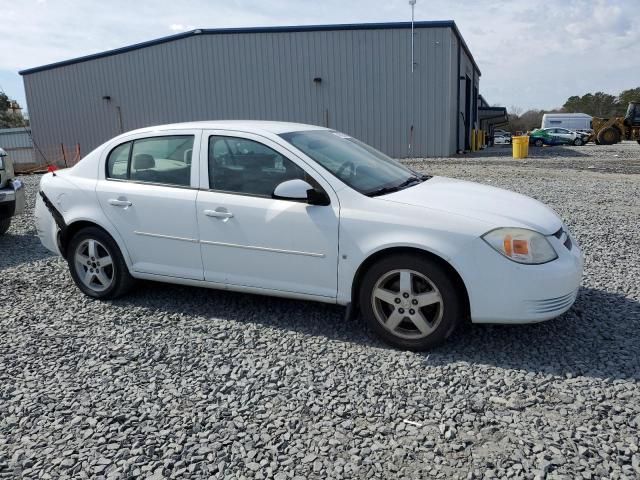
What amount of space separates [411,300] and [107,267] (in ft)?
9.21

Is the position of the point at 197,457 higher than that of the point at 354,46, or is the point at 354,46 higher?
the point at 354,46

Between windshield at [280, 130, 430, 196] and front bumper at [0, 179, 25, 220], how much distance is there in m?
5.04

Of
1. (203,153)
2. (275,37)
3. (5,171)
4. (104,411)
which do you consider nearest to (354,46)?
(275,37)

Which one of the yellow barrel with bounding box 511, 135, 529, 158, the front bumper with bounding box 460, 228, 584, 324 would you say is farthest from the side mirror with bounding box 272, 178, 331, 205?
the yellow barrel with bounding box 511, 135, 529, 158

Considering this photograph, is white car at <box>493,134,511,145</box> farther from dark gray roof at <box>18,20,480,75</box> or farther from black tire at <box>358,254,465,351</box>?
black tire at <box>358,254,465,351</box>

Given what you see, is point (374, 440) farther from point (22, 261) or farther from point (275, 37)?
point (275, 37)

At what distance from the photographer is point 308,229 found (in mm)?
3781

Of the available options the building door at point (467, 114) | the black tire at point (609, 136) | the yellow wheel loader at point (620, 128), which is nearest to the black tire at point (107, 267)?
the building door at point (467, 114)

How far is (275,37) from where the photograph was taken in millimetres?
23438

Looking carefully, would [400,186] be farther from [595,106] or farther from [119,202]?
[595,106]

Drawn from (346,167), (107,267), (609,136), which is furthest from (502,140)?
(107,267)

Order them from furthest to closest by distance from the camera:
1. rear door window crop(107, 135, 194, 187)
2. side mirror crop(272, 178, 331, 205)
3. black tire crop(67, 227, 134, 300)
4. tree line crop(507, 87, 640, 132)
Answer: tree line crop(507, 87, 640, 132) < black tire crop(67, 227, 134, 300) < rear door window crop(107, 135, 194, 187) < side mirror crop(272, 178, 331, 205)

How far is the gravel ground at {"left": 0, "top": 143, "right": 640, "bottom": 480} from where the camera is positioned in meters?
2.55

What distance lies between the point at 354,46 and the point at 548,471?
22.5 metres
